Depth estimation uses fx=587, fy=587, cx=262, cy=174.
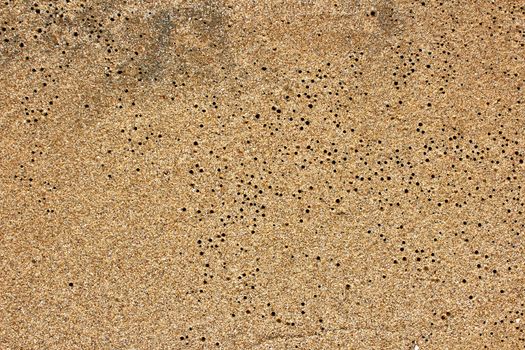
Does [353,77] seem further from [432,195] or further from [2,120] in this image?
[2,120]

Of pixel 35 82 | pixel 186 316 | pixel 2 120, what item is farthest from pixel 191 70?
pixel 186 316

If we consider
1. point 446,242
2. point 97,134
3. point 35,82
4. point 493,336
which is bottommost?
point 493,336

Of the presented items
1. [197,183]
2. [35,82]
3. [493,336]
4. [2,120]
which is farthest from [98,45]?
[493,336]

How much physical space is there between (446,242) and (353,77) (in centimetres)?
68

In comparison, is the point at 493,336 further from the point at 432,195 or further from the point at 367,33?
the point at 367,33

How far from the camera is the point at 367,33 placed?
2.13 m

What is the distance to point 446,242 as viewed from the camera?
211cm

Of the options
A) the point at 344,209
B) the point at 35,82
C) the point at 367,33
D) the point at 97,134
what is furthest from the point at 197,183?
the point at 367,33

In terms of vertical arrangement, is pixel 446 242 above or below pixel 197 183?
below

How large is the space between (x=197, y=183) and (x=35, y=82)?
679mm

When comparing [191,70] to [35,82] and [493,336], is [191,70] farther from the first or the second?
[493,336]

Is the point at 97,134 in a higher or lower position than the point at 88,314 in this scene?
higher

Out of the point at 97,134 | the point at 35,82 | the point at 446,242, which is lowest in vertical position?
the point at 446,242

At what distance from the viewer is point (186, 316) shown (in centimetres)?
208
